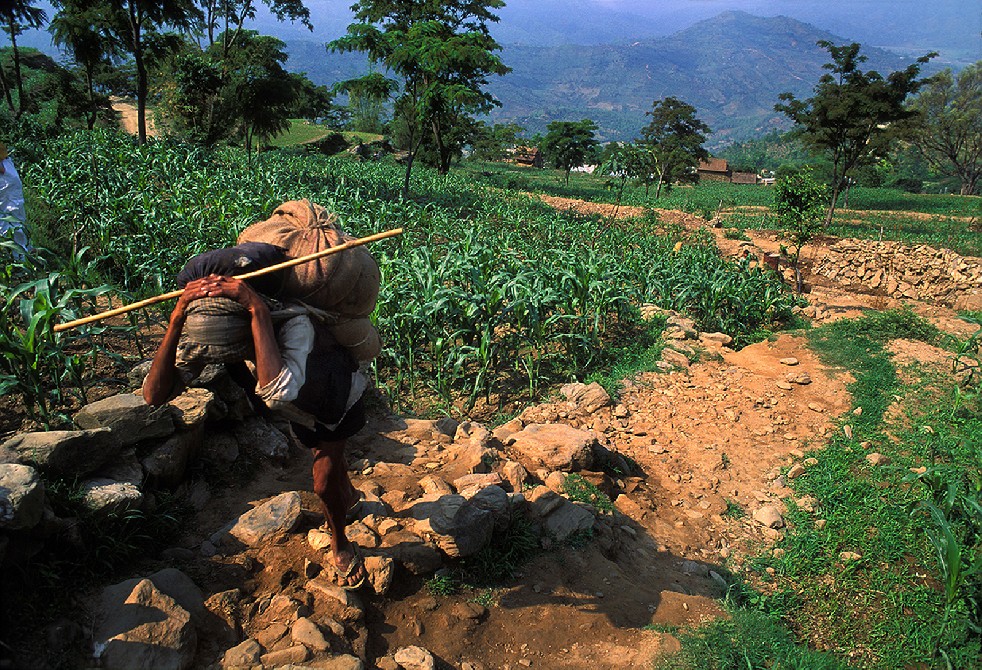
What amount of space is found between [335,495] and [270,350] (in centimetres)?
77

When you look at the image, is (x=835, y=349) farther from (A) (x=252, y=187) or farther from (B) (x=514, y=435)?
(A) (x=252, y=187)

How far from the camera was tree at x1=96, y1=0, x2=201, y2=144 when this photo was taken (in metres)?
12.6

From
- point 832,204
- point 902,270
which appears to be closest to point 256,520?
point 902,270

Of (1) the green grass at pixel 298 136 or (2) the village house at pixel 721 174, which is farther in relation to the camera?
(2) the village house at pixel 721 174

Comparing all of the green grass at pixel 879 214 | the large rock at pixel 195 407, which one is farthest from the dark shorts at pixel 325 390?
the green grass at pixel 879 214

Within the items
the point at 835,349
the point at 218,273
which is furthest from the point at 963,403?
the point at 218,273

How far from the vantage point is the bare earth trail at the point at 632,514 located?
226 centimetres

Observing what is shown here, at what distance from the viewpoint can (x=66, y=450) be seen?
227 centimetres

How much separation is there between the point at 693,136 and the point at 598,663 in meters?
32.6

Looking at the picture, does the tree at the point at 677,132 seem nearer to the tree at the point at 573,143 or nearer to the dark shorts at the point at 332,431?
the tree at the point at 573,143

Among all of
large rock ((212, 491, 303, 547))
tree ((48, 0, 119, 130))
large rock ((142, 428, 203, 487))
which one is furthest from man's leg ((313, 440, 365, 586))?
tree ((48, 0, 119, 130))

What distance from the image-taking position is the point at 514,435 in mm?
3863

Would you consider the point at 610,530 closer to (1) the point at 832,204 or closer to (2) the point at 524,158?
(1) the point at 832,204

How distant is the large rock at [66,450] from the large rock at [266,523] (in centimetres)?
60
